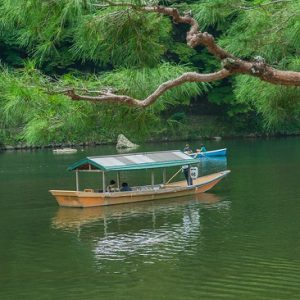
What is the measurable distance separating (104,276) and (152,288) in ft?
4.38

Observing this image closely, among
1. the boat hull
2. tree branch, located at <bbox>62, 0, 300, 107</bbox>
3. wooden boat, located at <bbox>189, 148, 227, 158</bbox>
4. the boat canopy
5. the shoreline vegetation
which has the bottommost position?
the boat hull

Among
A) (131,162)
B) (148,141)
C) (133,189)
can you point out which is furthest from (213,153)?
(133,189)

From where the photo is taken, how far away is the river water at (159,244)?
11.3 meters

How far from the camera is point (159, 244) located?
14820mm

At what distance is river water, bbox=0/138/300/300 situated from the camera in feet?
37.0

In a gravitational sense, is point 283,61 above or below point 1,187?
above

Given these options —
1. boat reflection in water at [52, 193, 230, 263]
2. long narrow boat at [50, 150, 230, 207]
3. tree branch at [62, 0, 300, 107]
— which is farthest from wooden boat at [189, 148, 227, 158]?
tree branch at [62, 0, 300, 107]

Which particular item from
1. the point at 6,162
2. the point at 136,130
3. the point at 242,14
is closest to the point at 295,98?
the point at 242,14

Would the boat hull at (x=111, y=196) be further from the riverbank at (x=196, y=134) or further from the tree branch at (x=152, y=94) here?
the riverbank at (x=196, y=134)

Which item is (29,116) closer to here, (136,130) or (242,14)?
(136,130)

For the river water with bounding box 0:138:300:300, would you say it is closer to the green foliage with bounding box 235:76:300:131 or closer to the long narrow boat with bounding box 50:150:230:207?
the long narrow boat with bounding box 50:150:230:207

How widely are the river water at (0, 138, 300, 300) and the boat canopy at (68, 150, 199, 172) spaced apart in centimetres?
143

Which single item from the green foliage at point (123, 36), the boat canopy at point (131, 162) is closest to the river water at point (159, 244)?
the boat canopy at point (131, 162)

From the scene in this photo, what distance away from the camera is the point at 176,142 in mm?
46094
